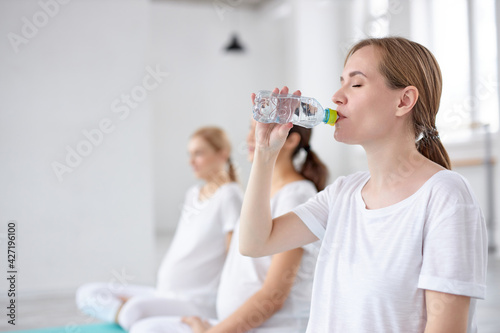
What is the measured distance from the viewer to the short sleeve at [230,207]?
2016 millimetres

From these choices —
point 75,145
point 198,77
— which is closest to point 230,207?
point 75,145

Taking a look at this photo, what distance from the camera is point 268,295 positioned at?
1.38m

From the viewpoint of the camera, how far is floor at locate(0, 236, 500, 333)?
2.44 m

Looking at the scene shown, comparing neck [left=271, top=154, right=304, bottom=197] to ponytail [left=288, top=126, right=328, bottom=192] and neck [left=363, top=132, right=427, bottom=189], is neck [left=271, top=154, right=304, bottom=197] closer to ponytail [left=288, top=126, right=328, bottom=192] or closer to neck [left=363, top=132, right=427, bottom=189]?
ponytail [left=288, top=126, right=328, bottom=192]

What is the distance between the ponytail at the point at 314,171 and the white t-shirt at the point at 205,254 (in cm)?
49

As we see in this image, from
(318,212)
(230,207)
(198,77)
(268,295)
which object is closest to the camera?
(318,212)

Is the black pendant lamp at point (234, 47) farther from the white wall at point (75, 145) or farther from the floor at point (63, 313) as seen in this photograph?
the floor at point (63, 313)

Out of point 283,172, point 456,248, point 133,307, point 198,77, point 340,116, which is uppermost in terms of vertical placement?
point 198,77

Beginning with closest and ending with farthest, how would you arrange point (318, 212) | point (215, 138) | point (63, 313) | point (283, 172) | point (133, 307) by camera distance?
1. point (318, 212)
2. point (283, 172)
3. point (133, 307)
4. point (215, 138)
5. point (63, 313)

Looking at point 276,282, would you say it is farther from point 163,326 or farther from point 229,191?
point 229,191

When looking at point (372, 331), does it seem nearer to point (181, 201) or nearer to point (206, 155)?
point (206, 155)

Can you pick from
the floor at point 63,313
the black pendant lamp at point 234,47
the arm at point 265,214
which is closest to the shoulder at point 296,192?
the arm at point 265,214

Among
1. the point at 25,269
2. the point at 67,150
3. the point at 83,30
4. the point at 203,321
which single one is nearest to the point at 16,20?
the point at 83,30

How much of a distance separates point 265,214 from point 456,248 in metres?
0.37
